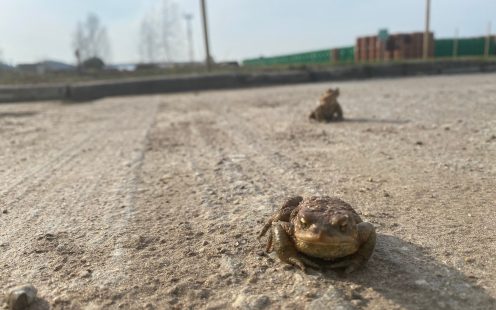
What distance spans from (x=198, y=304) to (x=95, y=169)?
332cm

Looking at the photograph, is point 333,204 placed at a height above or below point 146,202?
above

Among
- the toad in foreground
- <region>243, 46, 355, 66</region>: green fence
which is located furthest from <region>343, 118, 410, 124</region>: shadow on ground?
<region>243, 46, 355, 66</region>: green fence

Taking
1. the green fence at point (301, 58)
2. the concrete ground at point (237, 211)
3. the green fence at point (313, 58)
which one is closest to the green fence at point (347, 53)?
the green fence at point (313, 58)

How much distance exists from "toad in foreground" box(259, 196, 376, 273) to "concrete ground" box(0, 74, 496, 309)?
90 mm

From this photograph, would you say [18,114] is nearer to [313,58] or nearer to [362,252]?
[362,252]

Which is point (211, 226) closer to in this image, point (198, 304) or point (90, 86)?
point (198, 304)

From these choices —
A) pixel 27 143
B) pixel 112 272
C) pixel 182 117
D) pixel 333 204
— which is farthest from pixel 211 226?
pixel 182 117

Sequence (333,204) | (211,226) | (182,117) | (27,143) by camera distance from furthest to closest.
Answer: (182,117) → (27,143) → (211,226) → (333,204)

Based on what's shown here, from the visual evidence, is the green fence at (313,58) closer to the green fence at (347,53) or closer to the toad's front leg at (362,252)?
the green fence at (347,53)

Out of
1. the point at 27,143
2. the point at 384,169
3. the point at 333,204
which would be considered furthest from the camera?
the point at 27,143

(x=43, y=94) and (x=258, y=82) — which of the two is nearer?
(x=43, y=94)

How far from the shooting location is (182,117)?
384 inches

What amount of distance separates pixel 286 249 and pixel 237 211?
1.00 metres

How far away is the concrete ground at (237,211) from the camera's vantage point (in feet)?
7.42
